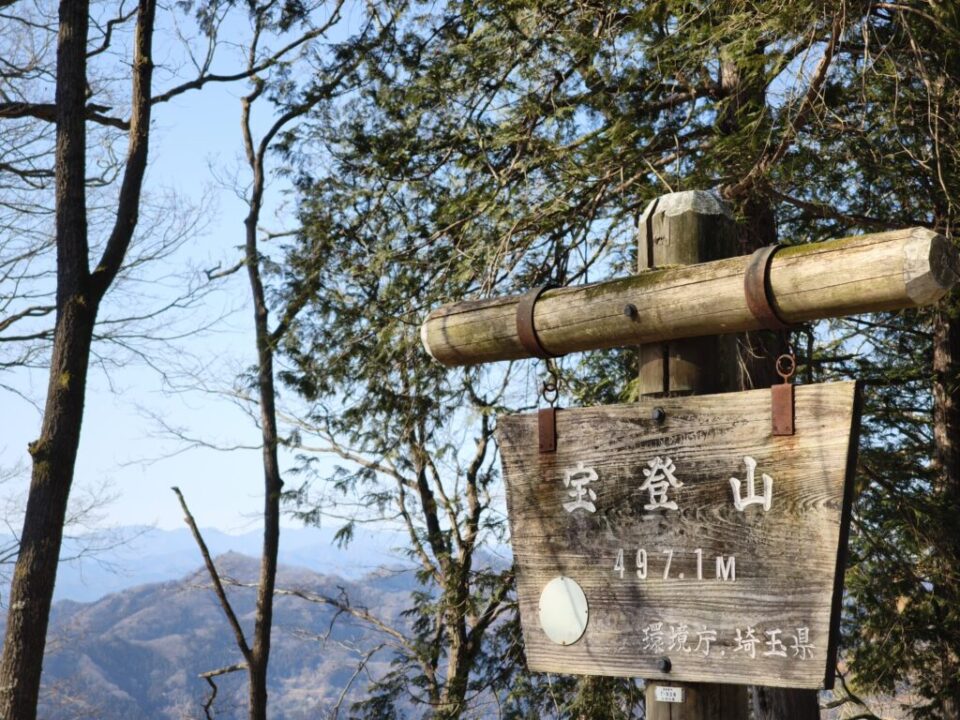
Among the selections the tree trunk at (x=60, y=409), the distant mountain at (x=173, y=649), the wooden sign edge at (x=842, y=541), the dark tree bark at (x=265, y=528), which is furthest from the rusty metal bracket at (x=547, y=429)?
the distant mountain at (x=173, y=649)

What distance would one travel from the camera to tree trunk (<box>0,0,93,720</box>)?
686cm

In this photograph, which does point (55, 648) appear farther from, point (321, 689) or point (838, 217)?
point (321, 689)

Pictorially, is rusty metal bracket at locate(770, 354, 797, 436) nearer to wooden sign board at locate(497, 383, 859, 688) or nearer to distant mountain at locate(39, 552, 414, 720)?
wooden sign board at locate(497, 383, 859, 688)

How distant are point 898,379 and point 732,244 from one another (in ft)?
17.7

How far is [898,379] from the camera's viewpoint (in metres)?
7.43

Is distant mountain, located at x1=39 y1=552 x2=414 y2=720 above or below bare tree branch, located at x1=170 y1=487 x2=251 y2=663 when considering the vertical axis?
below

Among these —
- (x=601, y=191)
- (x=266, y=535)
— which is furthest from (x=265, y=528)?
(x=601, y=191)

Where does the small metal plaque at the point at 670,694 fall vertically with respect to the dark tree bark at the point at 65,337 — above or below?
below

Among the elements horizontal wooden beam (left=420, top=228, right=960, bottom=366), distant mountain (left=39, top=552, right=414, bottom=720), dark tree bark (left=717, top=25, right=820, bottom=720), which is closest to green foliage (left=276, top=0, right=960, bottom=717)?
dark tree bark (left=717, top=25, right=820, bottom=720)

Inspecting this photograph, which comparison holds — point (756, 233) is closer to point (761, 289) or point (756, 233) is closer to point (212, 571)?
point (761, 289)

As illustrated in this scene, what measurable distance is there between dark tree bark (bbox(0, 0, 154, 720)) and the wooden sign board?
5.44 meters

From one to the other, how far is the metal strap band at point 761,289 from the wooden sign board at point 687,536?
0.18m

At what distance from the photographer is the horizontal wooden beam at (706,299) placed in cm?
204

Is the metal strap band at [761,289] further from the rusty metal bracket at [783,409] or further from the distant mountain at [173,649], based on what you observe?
the distant mountain at [173,649]
